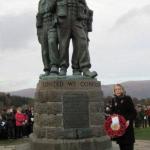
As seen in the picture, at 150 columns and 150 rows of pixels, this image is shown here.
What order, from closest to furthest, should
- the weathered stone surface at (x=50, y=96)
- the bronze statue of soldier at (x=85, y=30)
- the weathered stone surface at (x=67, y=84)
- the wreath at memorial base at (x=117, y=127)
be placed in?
1. the wreath at memorial base at (x=117, y=127)
2. the weathered stone surface at (x=50, y=96)
3. the weathered stone surface at (x=67, y=84)
4. the bronze statue of soldier at (x=85, y=30)

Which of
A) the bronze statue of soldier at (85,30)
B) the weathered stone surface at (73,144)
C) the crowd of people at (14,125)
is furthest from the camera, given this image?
the crowd of people at (14,125)

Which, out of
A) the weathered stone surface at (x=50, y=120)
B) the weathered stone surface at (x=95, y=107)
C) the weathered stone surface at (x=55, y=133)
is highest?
the weathered stone surface at (x=95, y=107)

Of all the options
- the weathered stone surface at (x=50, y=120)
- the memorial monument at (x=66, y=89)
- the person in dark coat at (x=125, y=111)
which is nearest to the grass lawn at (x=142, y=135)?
the memorial monument at (x=66, y=89)

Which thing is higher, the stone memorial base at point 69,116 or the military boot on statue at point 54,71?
the military boot on statue at point 54,71

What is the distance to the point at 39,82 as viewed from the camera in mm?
11711

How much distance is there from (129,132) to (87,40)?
12.7 ft

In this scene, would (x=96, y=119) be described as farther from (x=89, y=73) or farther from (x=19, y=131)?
(x=19, y=131)

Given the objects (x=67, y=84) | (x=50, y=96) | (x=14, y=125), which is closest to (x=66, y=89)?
(x=67, y=84)

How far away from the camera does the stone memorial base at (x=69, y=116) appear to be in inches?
431

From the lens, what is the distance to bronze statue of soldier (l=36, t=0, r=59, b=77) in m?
11.8

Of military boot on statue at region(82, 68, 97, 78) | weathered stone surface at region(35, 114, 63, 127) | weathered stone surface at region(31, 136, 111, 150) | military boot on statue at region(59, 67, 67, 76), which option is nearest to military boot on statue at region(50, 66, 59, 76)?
military boot on statue at region(59, 67, 67, 76)

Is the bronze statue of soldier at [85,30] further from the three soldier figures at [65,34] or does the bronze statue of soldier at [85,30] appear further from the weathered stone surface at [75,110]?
the weathered stone surface at [75,110]

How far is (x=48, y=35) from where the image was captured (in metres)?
11.9

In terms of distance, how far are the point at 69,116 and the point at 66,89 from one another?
0.66m
